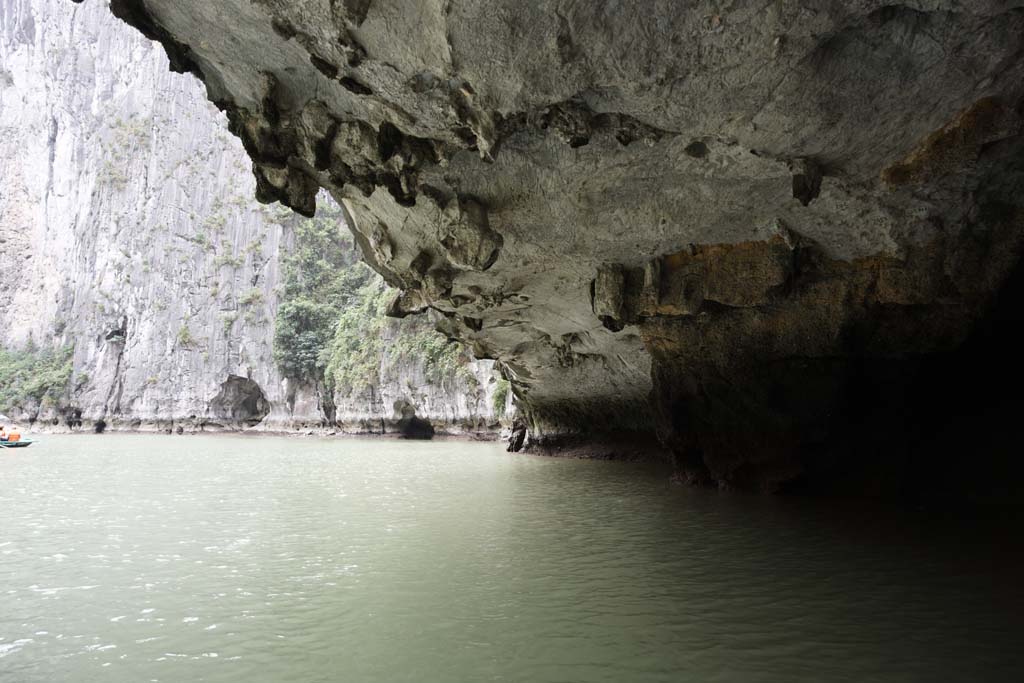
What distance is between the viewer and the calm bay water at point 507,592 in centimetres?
332

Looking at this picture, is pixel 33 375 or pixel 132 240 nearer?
pixel 132 240

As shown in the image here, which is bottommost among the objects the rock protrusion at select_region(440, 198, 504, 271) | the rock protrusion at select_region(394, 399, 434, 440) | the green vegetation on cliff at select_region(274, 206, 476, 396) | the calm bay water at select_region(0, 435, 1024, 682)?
the calm bay water at select_region(0, 435, 1024, 682)

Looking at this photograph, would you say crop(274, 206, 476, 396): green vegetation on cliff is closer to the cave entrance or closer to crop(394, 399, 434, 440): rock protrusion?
crop(394, 399, 434, 440): rock protrusion

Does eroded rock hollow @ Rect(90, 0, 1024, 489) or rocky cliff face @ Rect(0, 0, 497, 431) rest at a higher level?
rocky cliff face @ Rect(0, 0, 497, 431)

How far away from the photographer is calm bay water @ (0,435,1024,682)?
3.32 metres

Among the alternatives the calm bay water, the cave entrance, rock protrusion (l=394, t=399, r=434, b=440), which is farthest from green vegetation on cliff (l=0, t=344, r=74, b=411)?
the calm bay water

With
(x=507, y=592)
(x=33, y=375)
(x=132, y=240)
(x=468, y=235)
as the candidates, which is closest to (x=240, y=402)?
(x=132, y=240)

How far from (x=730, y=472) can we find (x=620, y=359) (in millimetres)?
A: 4038

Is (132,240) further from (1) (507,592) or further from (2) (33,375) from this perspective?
(1) (507,592)

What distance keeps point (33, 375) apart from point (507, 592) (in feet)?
186

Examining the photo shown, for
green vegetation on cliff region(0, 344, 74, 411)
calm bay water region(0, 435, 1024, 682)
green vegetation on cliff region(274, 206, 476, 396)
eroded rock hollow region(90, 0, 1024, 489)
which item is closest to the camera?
calm bay water region(0, 435, 1024, 682)

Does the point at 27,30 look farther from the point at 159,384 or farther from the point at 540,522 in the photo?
the point at 540,522

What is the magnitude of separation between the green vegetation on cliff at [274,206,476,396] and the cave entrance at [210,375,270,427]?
17.1 feet

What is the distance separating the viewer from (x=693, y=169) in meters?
6.18
